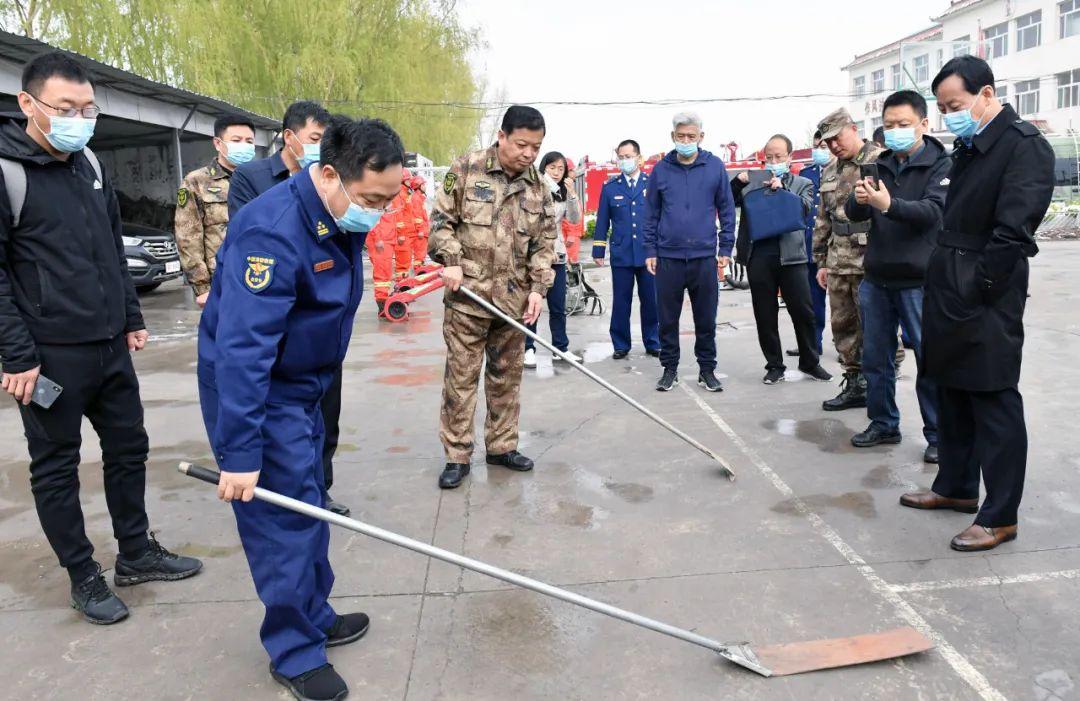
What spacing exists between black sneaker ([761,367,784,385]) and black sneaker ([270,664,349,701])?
461 centimetres

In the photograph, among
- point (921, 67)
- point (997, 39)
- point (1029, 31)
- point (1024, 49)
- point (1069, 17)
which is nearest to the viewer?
point (1069, 17)

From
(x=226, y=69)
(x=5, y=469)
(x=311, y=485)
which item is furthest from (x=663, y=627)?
(x=226, y=69)

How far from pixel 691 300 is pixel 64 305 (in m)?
4.42

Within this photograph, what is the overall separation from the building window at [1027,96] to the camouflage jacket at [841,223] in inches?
1496

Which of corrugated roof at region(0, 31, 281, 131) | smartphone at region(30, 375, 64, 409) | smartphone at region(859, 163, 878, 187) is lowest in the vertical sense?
smartphone at region(30, 375, 64, 409)

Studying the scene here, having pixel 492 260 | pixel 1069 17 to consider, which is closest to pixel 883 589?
pixel 492 260

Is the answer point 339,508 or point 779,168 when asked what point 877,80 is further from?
point 339,508

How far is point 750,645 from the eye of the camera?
8.69ft

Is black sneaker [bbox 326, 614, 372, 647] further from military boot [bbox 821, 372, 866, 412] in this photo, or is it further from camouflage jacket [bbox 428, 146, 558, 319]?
military boot [bbox 821, 372, 866, 412]

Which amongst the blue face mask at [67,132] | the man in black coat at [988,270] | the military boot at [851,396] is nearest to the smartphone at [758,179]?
the military boot at [851,396]

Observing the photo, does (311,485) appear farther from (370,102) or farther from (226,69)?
(370,102)

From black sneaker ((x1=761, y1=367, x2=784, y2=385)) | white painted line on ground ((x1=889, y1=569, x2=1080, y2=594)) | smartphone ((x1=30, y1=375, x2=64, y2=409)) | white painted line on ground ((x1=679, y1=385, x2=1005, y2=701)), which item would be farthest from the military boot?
smartphone ((x1=30, y1=375, x2=64, y2=409))

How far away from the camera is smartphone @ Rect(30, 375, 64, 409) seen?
2.76 metres

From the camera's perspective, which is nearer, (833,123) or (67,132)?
(67,132)
